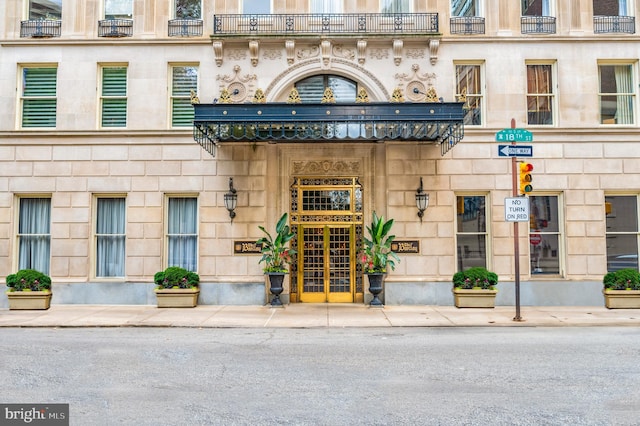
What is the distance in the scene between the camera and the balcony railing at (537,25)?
16.6 metres

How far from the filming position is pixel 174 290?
50.5 feet

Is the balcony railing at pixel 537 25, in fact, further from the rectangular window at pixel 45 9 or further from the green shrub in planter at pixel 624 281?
the rectangular window at pixel 45 9

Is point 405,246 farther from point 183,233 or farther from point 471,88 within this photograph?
point 183,233

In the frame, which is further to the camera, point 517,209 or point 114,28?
point 114,28

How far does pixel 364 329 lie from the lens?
12242 millimetres

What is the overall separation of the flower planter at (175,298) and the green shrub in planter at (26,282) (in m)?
3.52

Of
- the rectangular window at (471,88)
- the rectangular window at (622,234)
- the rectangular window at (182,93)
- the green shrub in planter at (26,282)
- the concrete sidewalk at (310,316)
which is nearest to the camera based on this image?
the concrete sidewalk at (310,316)

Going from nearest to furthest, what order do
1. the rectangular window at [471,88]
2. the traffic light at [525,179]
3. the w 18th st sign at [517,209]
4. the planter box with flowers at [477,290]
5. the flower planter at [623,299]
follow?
the traffic light at [525,179] < the w 18th st sign at [517,209] < the flower planter at [623,299] < the planter box with flowers at [477,290] < the rectangular window at [471,88]

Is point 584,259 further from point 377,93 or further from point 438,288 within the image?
point 377,93

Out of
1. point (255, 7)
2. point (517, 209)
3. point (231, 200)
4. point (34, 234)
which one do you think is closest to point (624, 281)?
point (517, 209)

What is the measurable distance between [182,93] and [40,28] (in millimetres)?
5303

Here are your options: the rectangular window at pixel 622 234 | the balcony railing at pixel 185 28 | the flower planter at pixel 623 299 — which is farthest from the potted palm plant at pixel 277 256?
the rectangular window at pixel 622 234

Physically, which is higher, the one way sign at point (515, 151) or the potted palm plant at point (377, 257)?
the one way sign at point (515, 151)

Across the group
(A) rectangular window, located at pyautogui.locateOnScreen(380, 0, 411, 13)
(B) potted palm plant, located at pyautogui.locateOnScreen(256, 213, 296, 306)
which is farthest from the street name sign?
(B) potted palm plant, located at pyautogui.locateOnScreen(256, 213, 296, 306)
